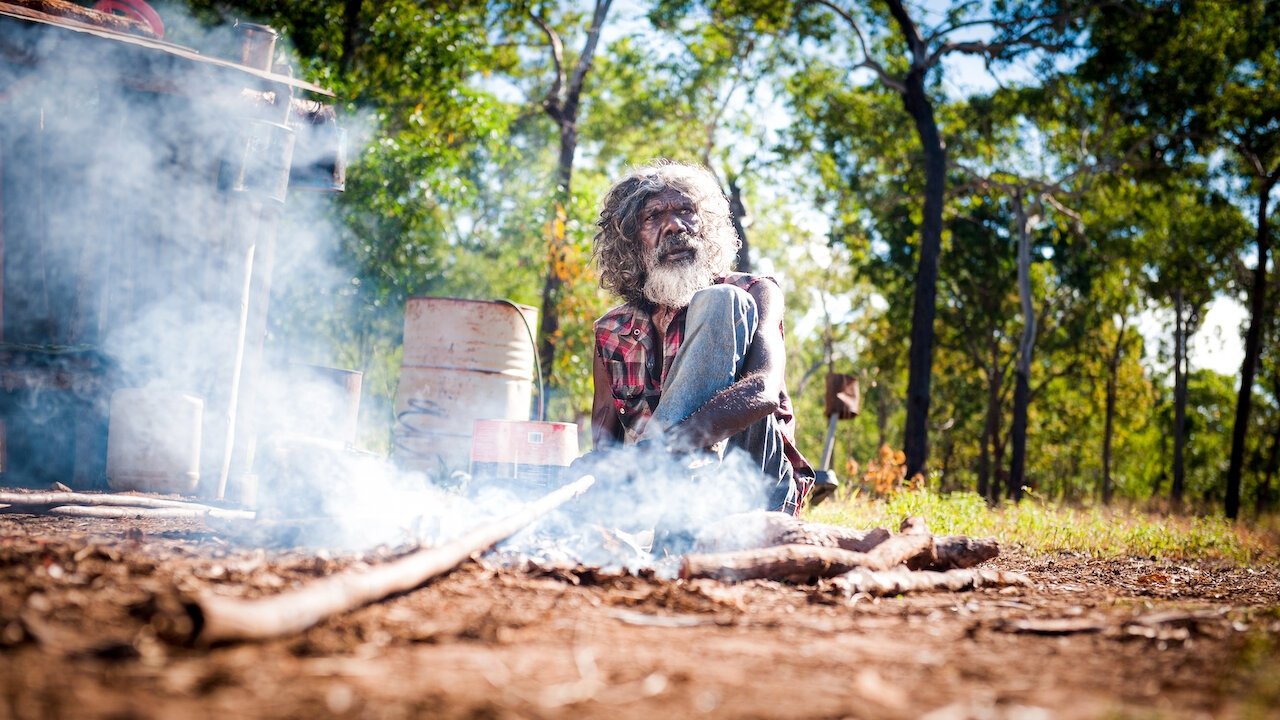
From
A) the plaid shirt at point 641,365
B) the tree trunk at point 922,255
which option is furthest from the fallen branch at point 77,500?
the tree trunk at point 922,255

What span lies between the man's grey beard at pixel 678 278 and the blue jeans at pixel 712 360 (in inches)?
24.0

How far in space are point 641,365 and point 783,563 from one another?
1430 mm

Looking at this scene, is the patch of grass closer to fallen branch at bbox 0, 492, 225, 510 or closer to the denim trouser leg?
the denim trouser leg

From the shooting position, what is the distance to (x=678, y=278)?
4.33m

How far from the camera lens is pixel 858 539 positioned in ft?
11.7

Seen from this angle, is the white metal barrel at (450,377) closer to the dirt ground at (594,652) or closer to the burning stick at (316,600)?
the dirt ground at (594,652)

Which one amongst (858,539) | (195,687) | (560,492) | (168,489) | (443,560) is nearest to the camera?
(195,687)

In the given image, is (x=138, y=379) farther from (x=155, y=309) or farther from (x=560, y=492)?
(x=560, y=492)

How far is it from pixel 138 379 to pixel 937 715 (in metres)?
5.38

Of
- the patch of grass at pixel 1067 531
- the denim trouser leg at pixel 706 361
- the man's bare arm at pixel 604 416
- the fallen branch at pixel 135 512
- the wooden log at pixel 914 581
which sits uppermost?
the denim trouser leg at pixel 706 361

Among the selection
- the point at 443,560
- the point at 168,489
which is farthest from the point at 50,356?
the point at 443,560

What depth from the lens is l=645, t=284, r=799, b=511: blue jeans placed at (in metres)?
3.55

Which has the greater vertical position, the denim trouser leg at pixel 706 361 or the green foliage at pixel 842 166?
the green foliage at pixel 842 166

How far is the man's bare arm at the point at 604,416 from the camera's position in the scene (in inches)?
166
